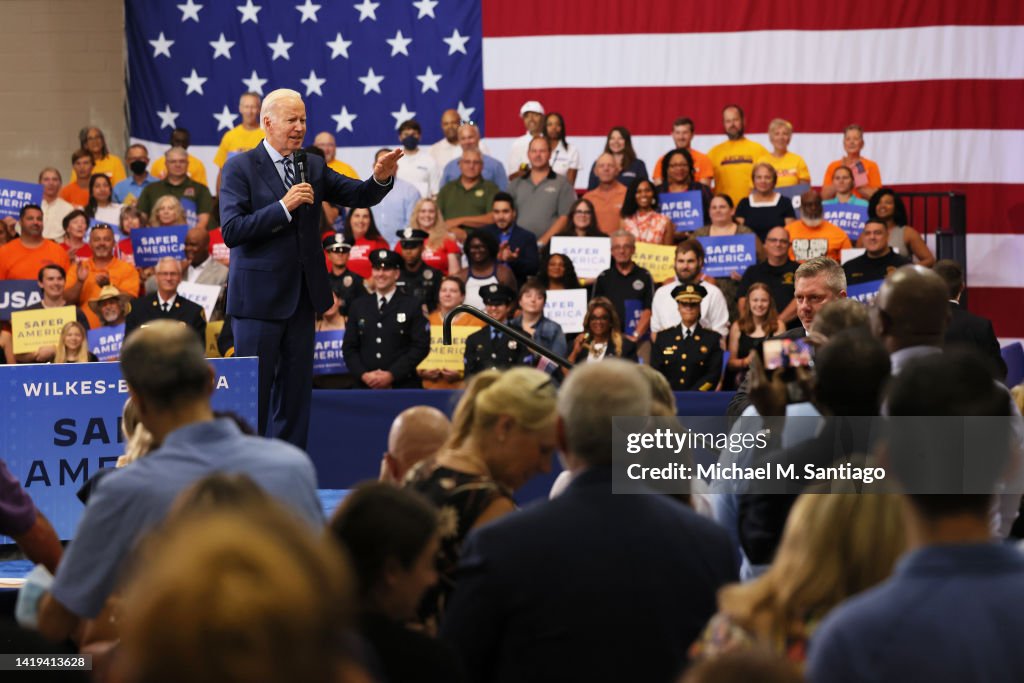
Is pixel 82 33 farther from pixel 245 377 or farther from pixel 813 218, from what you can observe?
pixel 245 377

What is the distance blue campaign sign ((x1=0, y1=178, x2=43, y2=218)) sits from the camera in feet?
36.6

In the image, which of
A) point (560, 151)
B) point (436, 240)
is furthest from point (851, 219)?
point (436, 240)

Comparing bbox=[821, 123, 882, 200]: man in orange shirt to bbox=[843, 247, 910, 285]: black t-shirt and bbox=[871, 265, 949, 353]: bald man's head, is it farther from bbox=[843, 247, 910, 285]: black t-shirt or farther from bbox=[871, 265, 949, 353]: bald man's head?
bbox=[871, 265, 949, 353]: bald man's head

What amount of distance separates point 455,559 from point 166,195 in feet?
30.3

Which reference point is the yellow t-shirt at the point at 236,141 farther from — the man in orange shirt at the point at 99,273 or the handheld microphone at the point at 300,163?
the handheld microphone at the point at 300,163

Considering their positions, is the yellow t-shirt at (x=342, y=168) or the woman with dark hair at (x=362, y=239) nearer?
the woman with dark hair at (x=362, y=239)

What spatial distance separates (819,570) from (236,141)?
36.5ft

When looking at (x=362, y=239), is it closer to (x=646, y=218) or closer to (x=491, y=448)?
(x=646, y=218)

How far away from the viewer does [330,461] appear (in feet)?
26.9

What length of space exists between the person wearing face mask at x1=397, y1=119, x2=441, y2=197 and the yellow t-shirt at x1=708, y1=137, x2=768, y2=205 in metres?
2.40

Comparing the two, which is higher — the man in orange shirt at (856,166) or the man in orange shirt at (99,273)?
the man in orange shirt at (856,166)

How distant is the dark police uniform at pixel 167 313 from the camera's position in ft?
30.8

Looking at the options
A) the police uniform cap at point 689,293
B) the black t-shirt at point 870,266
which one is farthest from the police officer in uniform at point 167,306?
the black t-shirt at point 870,266

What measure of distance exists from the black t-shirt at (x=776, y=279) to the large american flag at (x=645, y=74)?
10.6 ft
